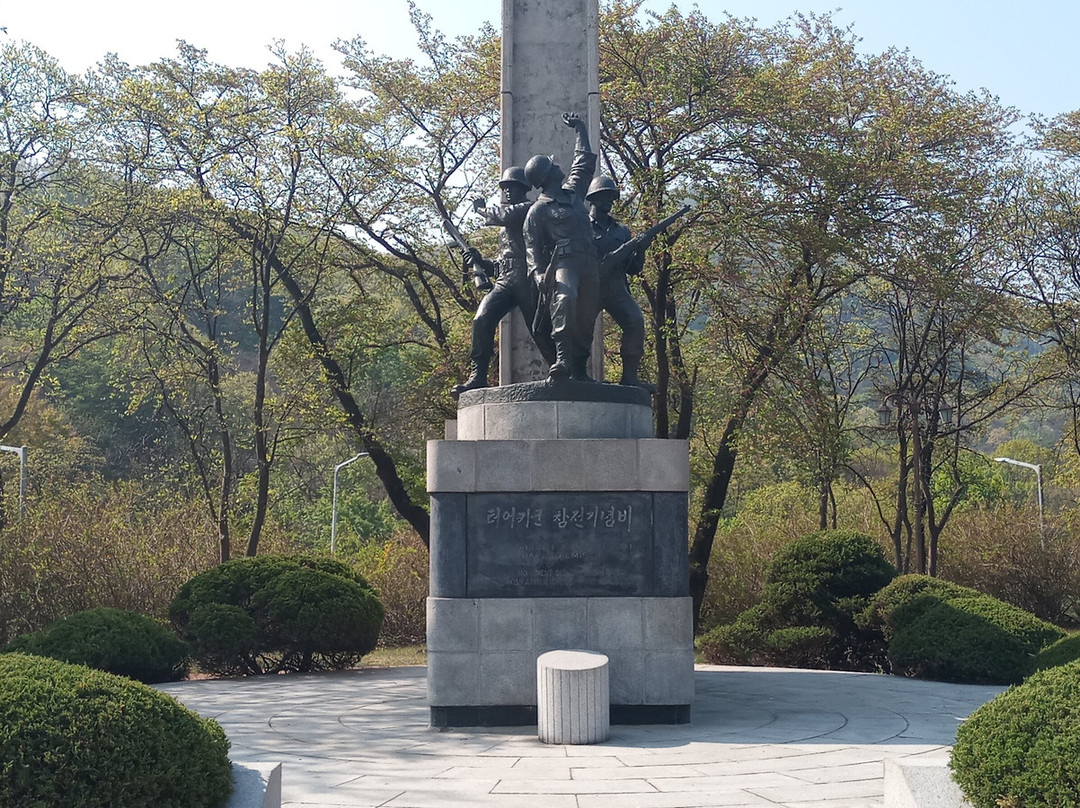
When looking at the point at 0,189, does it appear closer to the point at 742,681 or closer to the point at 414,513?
the point at 414,513

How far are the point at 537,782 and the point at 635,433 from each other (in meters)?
3.89

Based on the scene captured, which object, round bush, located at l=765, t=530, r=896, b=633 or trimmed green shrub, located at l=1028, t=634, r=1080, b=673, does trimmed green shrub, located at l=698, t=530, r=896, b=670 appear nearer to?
round bush, located at l=765, t=530, r=896, b=633

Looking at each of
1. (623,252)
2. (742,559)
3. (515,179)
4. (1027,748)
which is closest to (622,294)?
(623,252)

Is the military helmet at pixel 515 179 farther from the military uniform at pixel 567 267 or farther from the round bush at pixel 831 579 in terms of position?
the round bush at pixel 831 579

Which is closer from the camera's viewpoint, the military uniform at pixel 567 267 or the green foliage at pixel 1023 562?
Result: the military uniform at pixel 567 267

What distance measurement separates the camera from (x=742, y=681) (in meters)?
12.7

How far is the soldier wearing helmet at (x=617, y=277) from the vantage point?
35.5 ft

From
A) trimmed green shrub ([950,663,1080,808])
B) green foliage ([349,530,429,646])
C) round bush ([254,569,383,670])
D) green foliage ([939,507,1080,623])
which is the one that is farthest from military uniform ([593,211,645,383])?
green foliage ([939,507,1080,623])

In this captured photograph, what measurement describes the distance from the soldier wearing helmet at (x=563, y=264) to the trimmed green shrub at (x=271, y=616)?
505 centimetres

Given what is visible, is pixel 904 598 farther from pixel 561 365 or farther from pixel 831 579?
pixel 561 365

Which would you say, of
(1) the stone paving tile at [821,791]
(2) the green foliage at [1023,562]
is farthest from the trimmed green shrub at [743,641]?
(1) the stone paving tile at [821,791]

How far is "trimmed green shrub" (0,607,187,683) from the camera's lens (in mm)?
12094

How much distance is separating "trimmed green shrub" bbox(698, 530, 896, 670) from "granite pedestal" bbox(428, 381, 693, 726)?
4932 millimetres

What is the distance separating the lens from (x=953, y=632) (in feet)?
41.8
